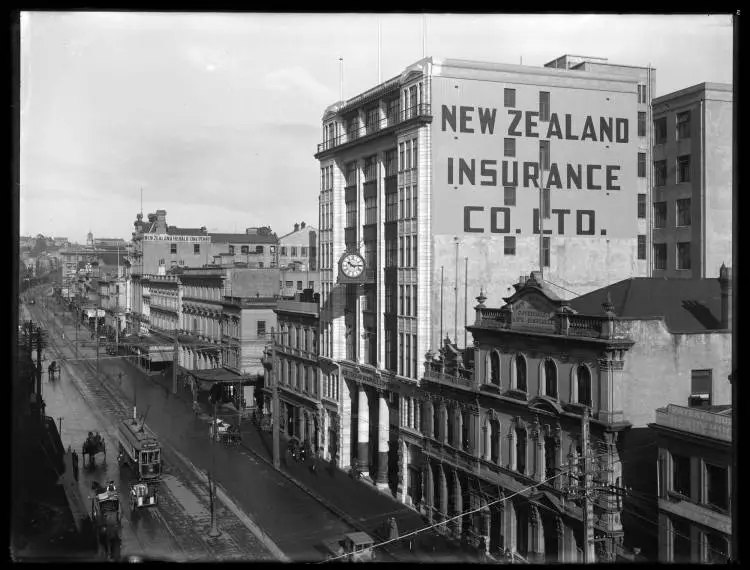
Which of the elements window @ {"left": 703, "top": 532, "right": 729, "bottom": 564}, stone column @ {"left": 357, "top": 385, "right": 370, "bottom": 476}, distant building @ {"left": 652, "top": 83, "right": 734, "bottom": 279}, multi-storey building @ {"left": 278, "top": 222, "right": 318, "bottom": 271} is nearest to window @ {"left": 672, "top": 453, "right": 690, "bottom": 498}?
window @ {"left": 703, "top": 532, "right": 729, "bottom": 564}

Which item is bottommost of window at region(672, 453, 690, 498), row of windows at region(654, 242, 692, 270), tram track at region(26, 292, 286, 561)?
tram track at region(26, 292, 286, 561)

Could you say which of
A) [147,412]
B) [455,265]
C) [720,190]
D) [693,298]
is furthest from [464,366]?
[147,412]

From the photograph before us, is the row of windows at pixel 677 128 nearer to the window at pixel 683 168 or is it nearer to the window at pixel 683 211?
the window at pixel 683 168

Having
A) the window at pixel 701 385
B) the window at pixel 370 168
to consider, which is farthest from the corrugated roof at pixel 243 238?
the window at pixel 701 385

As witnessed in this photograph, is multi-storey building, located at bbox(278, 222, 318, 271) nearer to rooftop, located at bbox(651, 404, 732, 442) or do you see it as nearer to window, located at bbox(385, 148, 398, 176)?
window, located at bbox(385, 148, 398, 176)

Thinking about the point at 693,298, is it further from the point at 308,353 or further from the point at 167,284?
the point at 167,284

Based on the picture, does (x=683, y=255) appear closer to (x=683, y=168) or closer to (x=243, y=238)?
(x=683, y=168)

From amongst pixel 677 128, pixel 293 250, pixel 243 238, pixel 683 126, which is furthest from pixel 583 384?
pixel 243 238
